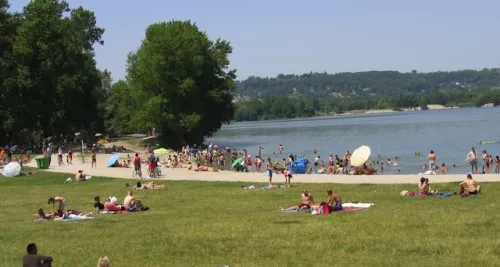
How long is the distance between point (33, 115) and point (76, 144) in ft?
23.9

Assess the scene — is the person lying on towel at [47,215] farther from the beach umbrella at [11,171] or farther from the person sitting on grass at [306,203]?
the beach umbrella at [11,171]

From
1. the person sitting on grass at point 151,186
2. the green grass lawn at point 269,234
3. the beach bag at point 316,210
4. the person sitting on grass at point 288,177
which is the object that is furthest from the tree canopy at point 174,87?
the beach bag at point 316,210

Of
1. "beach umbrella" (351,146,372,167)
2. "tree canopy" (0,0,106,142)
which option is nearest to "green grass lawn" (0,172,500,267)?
"beach umbrella" (351,146,372,167)

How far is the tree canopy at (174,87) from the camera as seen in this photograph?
247 feet

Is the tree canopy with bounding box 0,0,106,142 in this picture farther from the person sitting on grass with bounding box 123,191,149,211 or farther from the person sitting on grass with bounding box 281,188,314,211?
the person sitting on grass with bounding box 281,188,314,211

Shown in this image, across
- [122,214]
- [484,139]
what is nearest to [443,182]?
[122,214]

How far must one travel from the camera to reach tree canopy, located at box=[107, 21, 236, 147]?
75.2 metres

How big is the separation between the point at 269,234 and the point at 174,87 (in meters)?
58.7

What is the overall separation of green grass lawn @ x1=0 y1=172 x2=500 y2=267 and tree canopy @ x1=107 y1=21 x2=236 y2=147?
158 feet

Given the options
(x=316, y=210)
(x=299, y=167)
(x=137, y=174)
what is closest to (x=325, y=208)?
(x=316, y=210)

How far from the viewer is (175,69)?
76875mm

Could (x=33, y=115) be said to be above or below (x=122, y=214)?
above

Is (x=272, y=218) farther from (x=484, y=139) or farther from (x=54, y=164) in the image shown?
(x=484, y=139)

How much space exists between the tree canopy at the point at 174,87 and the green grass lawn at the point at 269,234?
4806 centimetres
